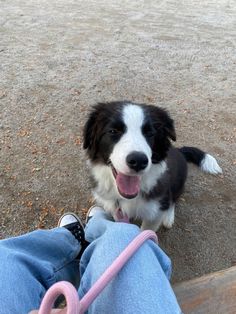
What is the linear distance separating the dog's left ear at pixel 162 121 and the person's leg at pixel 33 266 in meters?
0.75

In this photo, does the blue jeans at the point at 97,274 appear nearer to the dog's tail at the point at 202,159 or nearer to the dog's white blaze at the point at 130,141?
the dog's white blaze at the point at 130,141

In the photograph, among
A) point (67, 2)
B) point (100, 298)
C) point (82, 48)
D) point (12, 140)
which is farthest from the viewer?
point (67, 2)

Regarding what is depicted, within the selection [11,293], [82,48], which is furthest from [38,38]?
[11,293]

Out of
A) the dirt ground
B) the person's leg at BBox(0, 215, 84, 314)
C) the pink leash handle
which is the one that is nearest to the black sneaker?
the person's leg at BBox(0, 215, 84, 314)

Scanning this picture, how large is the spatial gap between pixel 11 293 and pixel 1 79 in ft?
10.1

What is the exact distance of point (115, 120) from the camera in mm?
1955

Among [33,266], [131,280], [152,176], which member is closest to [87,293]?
[131,280]

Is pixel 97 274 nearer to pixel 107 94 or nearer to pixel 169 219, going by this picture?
pixel 169 219

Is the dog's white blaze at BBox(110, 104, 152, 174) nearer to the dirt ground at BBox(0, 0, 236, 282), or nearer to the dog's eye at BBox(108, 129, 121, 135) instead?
the dog's eye at BBox(108, 129, 121, 135)

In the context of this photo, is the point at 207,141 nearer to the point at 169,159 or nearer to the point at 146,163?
the point at 169,159

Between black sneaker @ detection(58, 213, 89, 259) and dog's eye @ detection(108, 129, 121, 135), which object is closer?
black sneaker @ detection(58, 213, 89, 259)

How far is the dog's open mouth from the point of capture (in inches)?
80.7

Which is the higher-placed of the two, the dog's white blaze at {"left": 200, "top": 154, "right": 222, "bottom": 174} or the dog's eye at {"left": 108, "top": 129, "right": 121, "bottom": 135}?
the dog's eye at {"left": 108, "top": 129, "right": 121, "bottom": 135}

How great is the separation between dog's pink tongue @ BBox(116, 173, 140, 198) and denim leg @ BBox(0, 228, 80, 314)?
0.42 meters
